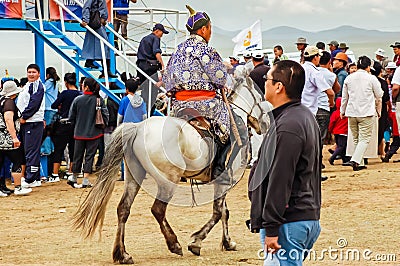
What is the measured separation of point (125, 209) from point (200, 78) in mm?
1694

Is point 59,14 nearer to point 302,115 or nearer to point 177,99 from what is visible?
point 177,99

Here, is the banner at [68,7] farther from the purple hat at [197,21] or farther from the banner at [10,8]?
the purple hat at [197,21]

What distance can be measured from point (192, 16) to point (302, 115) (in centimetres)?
417

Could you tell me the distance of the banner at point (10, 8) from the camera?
15.2 meters

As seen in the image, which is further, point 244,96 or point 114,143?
point 244,96

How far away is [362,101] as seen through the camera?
48.5ft

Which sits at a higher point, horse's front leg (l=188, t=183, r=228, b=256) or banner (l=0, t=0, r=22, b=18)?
banner (l=0, t=0, r=22, b=18)

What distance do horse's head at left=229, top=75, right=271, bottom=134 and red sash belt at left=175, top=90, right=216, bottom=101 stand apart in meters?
0.94

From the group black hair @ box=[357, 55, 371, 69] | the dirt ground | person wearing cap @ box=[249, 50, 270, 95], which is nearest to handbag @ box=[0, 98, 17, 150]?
the dirt ground

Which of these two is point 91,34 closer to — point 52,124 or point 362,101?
point 52,124

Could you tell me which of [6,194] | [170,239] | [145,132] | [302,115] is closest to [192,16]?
[145,132]

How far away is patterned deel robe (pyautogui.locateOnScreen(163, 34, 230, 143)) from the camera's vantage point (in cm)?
864

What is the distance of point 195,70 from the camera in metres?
8.65

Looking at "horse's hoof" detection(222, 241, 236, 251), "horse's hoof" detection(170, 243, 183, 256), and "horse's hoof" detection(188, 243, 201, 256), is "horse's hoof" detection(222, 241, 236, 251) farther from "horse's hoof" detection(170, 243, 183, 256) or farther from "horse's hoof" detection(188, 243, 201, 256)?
"horse's hoof" detection(170, 243, 183, 256)
